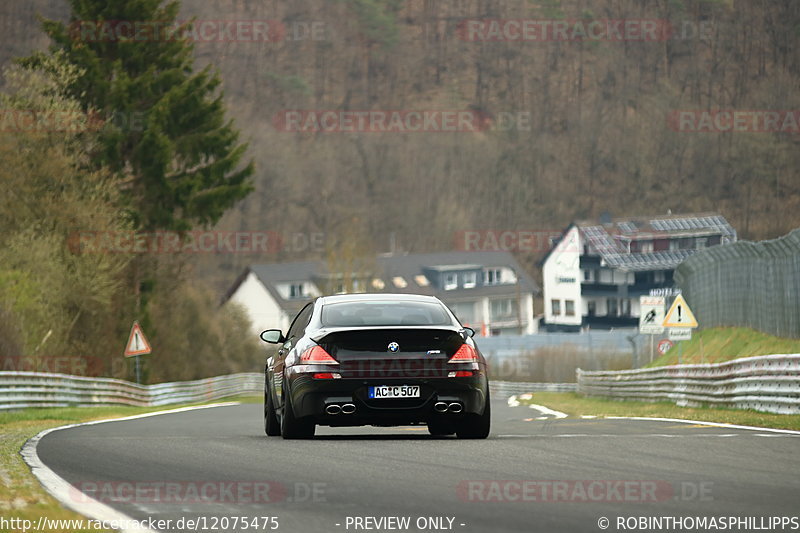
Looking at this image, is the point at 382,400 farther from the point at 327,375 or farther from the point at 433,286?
the point at 433,286

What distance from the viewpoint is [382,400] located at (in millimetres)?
12438

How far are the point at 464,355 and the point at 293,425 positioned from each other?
6.03ft

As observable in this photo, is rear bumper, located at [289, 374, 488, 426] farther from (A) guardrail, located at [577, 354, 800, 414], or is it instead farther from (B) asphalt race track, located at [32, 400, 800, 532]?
(A) guardrail, located at [577, 354, 800, 414]

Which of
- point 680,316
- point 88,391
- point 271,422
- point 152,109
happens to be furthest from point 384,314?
point 152,109

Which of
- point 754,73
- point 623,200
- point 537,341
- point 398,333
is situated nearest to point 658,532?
point 398,333

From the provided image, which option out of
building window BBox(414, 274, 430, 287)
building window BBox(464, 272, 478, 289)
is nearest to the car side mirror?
building window BBox(414, 274, 430, 287)

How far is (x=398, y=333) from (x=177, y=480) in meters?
3.82

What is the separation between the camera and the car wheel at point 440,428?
505 inches

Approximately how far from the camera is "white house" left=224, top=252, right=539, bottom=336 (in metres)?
109

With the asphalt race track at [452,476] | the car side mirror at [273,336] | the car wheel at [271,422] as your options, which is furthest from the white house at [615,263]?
the asphalt race track at [452,476]

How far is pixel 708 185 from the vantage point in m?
121

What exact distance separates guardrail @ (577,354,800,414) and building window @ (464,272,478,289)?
82898 millimetres

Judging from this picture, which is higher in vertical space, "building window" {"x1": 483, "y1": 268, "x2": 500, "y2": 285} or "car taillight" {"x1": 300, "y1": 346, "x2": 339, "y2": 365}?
"car taillight" {"x1": 300, "y1": 346, "x2": 339, "y2": 365}

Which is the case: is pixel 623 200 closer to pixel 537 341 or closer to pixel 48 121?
pixel 537 341
